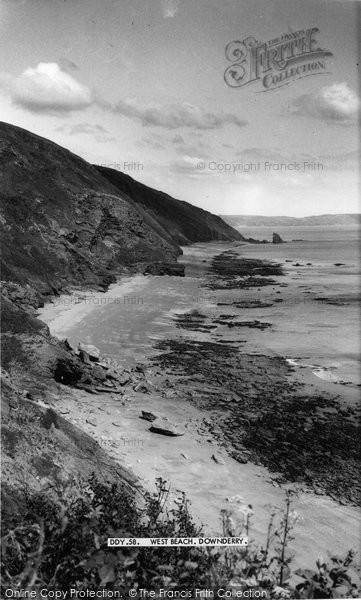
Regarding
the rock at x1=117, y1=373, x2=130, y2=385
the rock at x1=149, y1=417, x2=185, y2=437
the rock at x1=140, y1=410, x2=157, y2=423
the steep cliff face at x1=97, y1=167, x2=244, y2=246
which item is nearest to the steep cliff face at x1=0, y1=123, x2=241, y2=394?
the rock at x1=117, y1=373, x2=130, y2=385

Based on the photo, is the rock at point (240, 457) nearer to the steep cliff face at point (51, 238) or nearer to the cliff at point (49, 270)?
the cliff at point (49, 270)

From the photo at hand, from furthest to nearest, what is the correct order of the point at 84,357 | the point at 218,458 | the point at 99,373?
the point at 84,357
the point at 99,373
the point at 218,458

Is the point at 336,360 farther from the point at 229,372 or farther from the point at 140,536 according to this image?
the point at 140,536

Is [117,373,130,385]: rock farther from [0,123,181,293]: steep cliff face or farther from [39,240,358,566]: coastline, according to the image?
[0,123,181,293]: steep cliff face

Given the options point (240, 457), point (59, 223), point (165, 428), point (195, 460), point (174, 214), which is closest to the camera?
point (195, 460)

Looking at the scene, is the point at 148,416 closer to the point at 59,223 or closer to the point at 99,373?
the point at 99,373

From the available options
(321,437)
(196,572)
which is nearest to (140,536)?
(196,572)

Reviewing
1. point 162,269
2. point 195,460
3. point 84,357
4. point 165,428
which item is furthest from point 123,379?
point 162,269

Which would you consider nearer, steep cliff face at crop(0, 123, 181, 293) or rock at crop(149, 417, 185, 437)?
rock at crop(149, 417, 185, 437)
